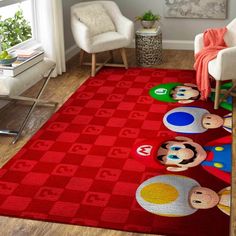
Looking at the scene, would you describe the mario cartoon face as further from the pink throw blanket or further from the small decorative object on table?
the small decorative object on table

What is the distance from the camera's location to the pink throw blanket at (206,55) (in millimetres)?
4420

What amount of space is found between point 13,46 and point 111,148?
1935 mm

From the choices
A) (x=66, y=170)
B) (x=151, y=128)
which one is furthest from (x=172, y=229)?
(x=151, y=128)

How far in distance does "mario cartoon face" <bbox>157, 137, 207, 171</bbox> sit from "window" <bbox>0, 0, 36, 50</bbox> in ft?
6.83

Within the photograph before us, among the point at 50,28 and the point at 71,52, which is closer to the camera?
the point at 50,28

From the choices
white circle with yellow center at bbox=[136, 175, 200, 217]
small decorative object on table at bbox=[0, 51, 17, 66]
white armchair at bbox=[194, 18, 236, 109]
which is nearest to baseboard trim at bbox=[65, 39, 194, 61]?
white armchair at bbox=[194, 18, 236, 109]

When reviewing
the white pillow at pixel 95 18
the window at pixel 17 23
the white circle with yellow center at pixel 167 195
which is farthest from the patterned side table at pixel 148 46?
the white circle with yellow center at pixel 167 195

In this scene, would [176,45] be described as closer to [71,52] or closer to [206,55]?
[71,52]

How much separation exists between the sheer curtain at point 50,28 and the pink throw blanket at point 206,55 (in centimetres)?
160

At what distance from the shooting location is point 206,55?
4492 mm

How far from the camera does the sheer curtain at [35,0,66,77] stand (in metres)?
5.06

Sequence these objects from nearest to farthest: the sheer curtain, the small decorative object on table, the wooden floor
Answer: the wooden floor
the small decorative object on table
the sheer curtain

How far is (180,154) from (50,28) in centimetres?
243

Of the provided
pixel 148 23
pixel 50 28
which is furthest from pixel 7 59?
pixel 148 23
